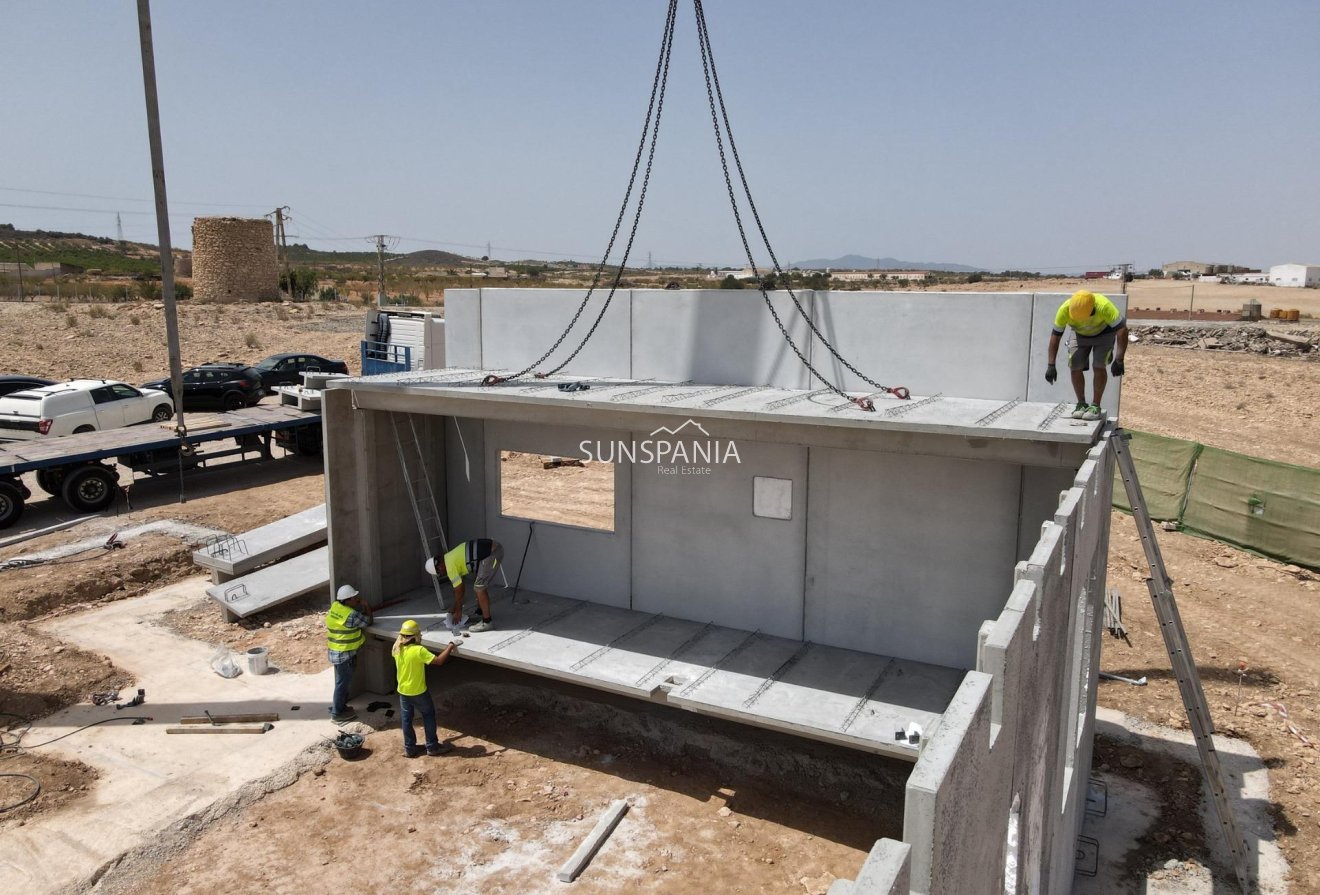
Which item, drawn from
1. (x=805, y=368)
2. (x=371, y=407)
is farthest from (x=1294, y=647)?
(x=371, y=407)

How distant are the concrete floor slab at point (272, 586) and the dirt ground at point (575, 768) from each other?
1.18ft

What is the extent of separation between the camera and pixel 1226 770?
1012cm

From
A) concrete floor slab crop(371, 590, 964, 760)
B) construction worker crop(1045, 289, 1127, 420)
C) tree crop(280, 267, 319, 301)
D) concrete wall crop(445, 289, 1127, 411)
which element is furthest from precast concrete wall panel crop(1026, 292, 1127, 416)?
tree crop(280, 267, 319, 301)

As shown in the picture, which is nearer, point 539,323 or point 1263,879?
point 1263,879

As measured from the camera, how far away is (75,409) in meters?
21.5

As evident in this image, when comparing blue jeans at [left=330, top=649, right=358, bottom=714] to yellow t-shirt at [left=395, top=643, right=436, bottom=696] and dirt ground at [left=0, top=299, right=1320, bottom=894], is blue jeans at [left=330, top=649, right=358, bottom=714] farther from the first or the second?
yellow t-shirt at [left=395, top=643, right=436, bottom=696]

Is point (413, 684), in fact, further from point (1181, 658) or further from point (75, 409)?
point (75, 409)

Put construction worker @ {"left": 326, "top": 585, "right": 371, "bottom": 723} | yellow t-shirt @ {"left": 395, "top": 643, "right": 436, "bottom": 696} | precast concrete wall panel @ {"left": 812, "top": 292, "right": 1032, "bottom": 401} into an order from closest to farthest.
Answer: precast concrete wall panel @ {"left": 812, "top": 292, "right": 1032, "bottom": 401} < yellow t-shirt @ {"left": 395, "top": 643, "right": 436, "bottom": 696} < construction worker @ {"left": 326, "top": 585, "right": 371, "bottom": 723}

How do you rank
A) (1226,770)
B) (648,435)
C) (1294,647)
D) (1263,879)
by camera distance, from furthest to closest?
1. (1294,647)
2. (648,435)
3. (1226,770)
4. (1263,879)

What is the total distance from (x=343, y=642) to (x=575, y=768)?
128 inches

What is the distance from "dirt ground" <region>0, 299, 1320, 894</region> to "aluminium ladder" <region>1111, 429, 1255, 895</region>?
834mm

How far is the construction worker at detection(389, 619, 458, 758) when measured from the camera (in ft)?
32.7

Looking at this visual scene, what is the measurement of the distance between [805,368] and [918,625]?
314 cm

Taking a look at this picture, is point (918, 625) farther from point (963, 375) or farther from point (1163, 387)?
point (1163, 387)
